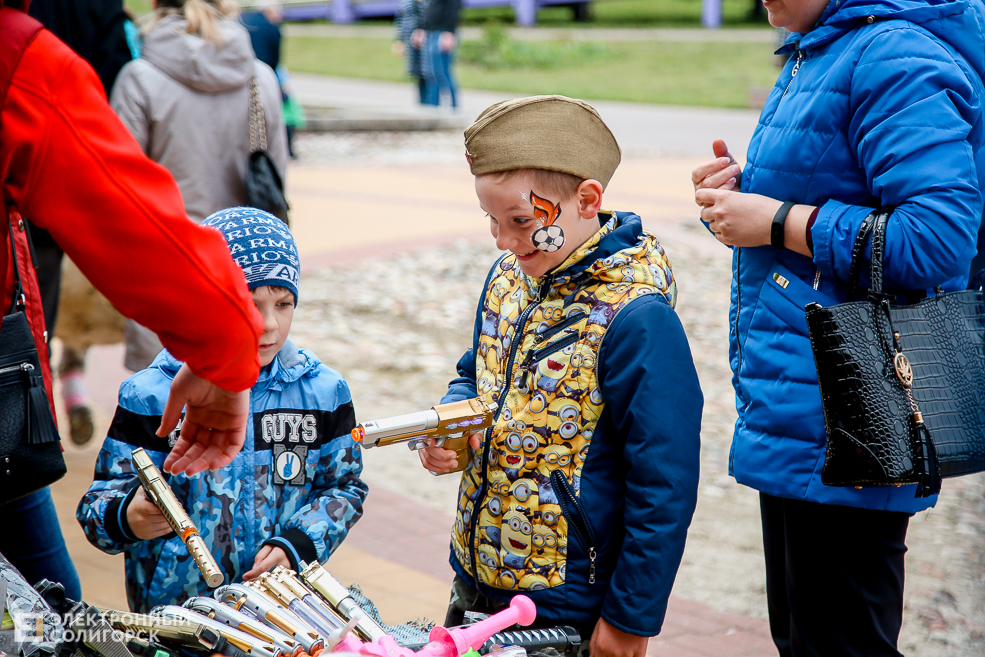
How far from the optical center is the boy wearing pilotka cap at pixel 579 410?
2.04 meters

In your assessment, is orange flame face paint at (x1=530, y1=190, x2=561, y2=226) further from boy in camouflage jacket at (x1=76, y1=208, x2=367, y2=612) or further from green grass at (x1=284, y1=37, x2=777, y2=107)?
green grass at (x1=284, y1=37, x2=777, y2=107)

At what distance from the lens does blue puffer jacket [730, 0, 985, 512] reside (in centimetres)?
201

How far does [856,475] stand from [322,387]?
121 centimetres

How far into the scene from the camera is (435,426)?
6.20 feet

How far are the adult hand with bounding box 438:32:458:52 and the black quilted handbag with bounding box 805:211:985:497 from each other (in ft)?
49.8

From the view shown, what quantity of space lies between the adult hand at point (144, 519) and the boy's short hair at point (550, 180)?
0.99m

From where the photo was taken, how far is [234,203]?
4.41 m

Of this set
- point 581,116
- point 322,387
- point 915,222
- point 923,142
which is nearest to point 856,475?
point 915,222

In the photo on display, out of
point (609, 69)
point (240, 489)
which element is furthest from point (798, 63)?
point (609, 69)

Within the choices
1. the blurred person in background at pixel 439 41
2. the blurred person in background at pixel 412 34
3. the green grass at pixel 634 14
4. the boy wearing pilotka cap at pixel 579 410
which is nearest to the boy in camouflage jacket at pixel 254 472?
the boy wearing pilotka cap at pixel 579 410

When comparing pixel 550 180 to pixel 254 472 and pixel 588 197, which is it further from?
pixel 254 472

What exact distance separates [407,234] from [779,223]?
7.36 m

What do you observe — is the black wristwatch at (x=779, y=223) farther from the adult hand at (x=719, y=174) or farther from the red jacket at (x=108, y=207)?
the red jacket at (x=108, y=207)

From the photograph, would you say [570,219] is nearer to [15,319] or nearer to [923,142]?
[923,142]
